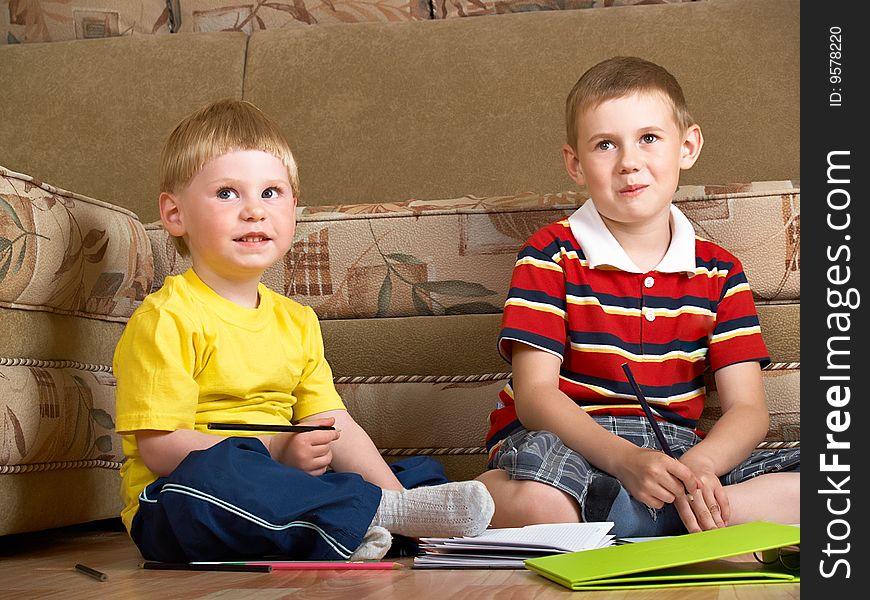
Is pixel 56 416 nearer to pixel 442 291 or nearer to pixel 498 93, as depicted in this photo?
pixel 442 291

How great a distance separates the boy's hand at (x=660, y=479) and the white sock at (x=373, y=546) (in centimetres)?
27

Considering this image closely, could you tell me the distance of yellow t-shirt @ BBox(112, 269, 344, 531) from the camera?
1111mm

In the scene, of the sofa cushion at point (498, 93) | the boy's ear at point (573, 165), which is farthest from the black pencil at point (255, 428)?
the sofa cushion at point (498, 93)

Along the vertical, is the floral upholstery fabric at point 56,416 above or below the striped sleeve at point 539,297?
below

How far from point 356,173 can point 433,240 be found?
0.73 m

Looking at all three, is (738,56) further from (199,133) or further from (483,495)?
(483,495)

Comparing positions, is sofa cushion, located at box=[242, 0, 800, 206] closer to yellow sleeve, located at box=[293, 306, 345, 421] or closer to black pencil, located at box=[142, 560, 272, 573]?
yellow sleeve, located at box=[293, 306, 345, 421]

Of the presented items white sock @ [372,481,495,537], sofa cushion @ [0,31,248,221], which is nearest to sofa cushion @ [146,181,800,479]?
white sock @ [372,481,495,537]

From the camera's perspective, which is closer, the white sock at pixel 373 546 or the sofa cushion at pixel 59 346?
the white sock at pixel 373 546

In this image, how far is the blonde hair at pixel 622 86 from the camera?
1.35 metres

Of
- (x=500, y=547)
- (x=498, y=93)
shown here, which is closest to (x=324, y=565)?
(x=500, y=547)

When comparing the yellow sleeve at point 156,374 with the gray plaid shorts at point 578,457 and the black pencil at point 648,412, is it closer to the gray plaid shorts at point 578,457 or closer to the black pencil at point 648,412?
the gray plaid shorts at point 578,457

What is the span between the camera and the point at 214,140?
1231 millimetres
